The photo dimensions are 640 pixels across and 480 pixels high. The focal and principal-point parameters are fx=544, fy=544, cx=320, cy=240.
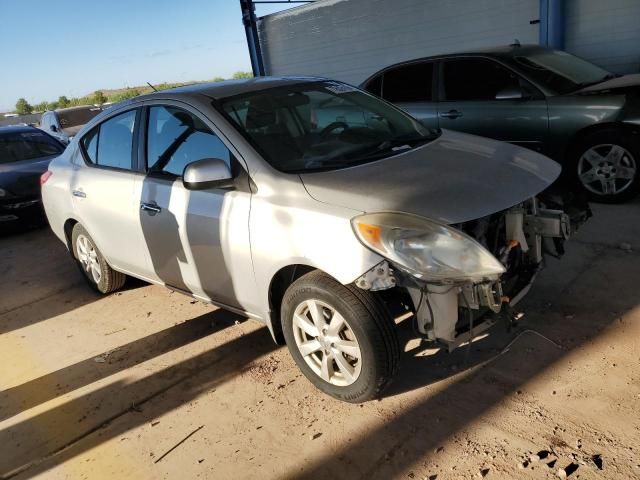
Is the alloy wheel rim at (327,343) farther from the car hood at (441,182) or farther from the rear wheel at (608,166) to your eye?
the rear wheel at (608,166)

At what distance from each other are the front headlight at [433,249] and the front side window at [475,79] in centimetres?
383

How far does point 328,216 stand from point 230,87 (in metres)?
1.52

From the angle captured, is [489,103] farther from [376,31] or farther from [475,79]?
[376,31]

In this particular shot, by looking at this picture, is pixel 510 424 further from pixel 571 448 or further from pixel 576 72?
pixel 576 72

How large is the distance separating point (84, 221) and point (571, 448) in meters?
3.89

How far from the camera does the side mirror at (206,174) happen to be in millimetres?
2951

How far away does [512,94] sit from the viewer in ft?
18.2

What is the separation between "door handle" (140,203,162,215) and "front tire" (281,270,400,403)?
1225 millimetres

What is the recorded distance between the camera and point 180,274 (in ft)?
12.1

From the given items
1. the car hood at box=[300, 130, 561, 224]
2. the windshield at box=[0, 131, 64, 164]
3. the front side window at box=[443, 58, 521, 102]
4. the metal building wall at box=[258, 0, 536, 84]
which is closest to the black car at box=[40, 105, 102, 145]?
the metal building wall at box=[258, 0, 536, 84]

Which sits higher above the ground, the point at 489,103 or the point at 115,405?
the point at 489,103

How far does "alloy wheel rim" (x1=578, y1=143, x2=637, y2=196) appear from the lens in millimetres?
5148

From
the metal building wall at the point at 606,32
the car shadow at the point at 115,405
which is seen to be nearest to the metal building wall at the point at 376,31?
the metal building wall at the point at 606,32

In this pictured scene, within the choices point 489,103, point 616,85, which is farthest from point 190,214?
point 616,85
